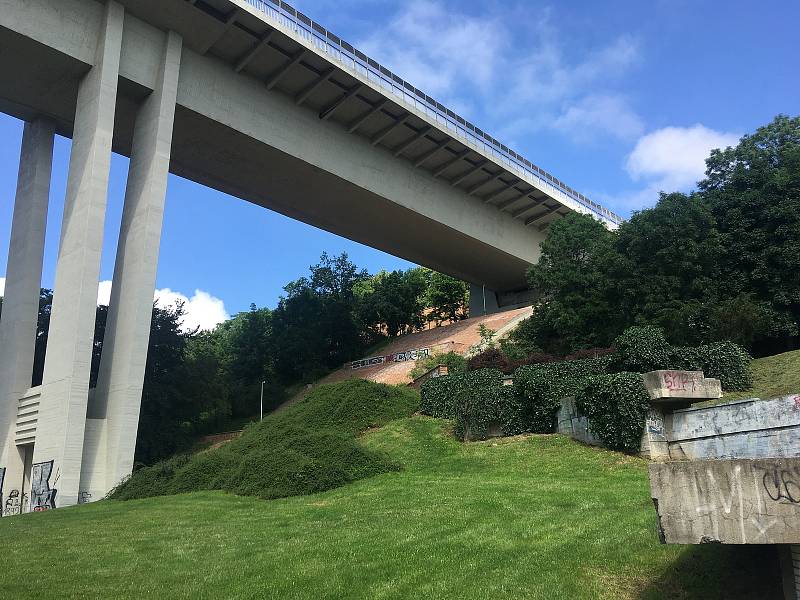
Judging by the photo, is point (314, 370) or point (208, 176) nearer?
point (208, 176)

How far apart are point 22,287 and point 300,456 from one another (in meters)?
15.1

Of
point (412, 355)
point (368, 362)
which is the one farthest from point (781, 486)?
point (368, 362)

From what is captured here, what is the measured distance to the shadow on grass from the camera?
5.65 m

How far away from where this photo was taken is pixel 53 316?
22344 mm

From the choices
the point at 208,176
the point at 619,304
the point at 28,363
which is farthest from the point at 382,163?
the point at 28,363

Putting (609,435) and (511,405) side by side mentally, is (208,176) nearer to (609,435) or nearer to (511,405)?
(511,405)

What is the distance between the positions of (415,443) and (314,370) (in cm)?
3041

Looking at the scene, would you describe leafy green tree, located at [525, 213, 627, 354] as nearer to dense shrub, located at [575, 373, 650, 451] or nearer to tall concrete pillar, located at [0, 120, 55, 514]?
dense shrub, located at [575, 373, 650, 451]

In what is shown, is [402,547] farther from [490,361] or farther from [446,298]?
[446,298]

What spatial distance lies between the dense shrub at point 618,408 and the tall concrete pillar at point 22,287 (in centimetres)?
1933

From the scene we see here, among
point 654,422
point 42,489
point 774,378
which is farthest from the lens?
point 42,489

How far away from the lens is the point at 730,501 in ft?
14.3

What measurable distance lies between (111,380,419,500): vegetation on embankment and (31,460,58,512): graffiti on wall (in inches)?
82.5

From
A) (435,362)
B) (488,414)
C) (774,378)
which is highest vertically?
(435,362)
